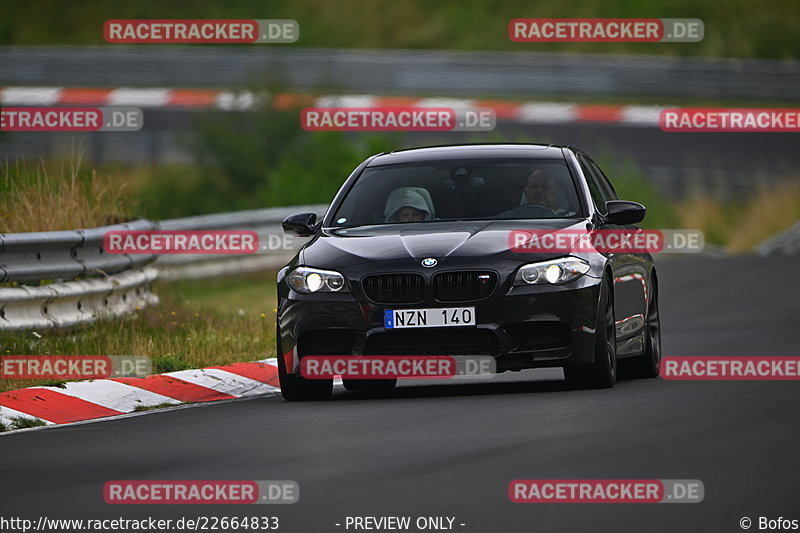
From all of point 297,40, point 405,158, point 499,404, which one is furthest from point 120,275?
point 297,40

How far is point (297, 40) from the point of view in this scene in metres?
46.5

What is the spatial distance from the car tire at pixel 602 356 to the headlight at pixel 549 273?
0.23m

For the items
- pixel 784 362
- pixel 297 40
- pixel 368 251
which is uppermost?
pixel 297 40

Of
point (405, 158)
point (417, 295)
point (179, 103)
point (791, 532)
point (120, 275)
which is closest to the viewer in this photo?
point (791, 532)

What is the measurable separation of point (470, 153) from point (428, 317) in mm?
2023

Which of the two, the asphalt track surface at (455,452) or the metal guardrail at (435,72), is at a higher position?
the metal guardrail at (435,72)

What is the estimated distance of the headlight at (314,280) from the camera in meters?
11.6

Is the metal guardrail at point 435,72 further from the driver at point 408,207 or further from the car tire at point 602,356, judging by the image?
the car tire at point 602,356

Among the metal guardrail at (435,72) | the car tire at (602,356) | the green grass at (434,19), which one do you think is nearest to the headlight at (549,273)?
the car tire at (602,356)

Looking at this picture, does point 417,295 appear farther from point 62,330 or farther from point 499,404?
point 62,330

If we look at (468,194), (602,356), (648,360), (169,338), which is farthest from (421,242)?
(169,338)

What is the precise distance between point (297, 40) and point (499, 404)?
3612 cm

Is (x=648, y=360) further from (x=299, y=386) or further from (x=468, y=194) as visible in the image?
(x=299, y=386)

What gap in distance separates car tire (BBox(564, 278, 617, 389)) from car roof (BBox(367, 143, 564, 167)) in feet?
4.83
